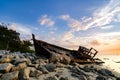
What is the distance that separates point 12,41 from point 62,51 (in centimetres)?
3179

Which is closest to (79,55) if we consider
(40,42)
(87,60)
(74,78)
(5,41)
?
(87,60)

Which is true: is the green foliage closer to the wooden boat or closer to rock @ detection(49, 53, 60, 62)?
the wooden boat

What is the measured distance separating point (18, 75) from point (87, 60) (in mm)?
17749

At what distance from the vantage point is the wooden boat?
2473 centimetres

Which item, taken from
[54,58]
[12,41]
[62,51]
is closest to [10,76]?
[54,58]

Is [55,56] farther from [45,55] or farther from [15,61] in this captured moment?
[15,61]

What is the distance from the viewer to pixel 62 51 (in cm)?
2647

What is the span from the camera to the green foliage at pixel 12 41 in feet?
174

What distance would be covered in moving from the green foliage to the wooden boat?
27220mm

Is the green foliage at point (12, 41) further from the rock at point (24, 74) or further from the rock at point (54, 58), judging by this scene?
the rock at point (24, 74)

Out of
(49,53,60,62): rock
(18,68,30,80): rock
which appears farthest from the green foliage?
(18,68,30,80): rock

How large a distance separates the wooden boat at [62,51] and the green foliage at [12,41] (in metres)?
27.2

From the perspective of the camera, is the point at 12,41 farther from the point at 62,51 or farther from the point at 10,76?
the point at 10,76

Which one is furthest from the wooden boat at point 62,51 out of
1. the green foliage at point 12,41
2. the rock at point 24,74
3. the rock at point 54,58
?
the green foliage at point 12,41
